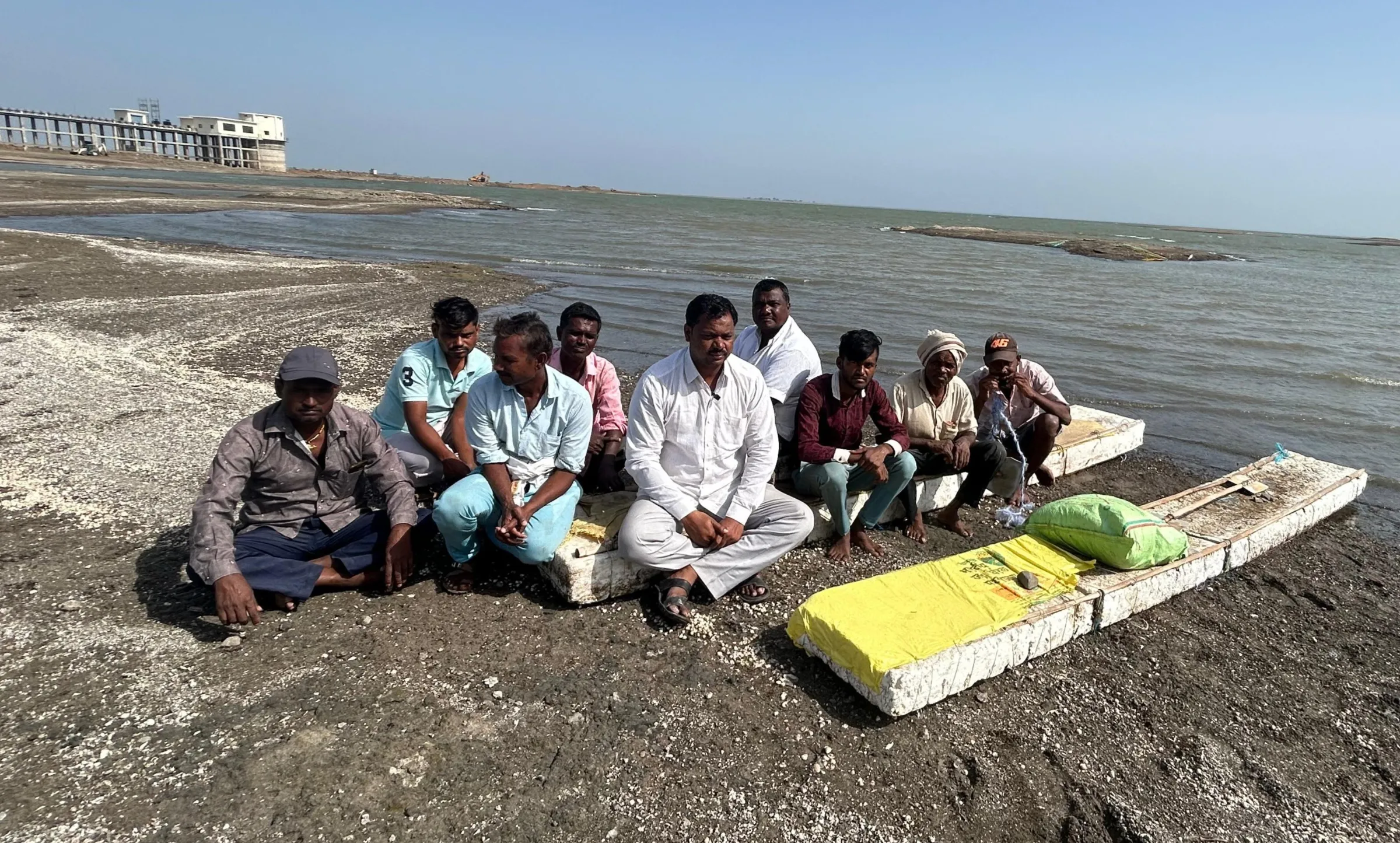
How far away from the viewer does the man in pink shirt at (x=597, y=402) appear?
504 cm

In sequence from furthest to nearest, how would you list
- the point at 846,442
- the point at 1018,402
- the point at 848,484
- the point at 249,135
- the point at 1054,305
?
the point at 249,135, the point at 1054,305, the point at 1018,402, the point at 848,484, the point at 846,442

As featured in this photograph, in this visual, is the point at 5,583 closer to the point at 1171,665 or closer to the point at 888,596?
the point at 888,596

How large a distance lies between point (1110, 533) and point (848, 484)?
1.65 meters

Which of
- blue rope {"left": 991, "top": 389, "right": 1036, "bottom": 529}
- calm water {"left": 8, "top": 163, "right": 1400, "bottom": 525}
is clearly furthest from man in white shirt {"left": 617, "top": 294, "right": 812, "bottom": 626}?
calm water {"left": 8, "top": 163, "right": 1400, "bottom": 525}

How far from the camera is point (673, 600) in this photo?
4012 mm

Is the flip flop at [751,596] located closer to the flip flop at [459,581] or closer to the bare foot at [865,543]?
the bare foot at [865,543]

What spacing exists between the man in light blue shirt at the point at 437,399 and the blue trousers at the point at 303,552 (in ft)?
2.25

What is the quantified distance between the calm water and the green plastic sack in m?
4.01

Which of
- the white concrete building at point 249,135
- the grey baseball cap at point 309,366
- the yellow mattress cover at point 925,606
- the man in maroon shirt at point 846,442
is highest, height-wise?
the white concrete building at point 249,135

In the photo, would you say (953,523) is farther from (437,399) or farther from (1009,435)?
(437,399)

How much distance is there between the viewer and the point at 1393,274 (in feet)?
139

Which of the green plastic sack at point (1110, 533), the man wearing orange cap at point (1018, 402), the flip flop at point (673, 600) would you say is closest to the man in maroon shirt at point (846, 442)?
the green plastic sack at point (1110, 533)

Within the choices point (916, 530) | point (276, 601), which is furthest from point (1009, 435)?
point (276, 601)

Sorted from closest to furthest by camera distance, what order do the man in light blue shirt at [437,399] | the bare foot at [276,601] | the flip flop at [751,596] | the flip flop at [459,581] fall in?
the bare foot at [276,601] < the flip flop at [459,581] < the flip flop at [751,596] < the man in light blue shirt at [437,399]
